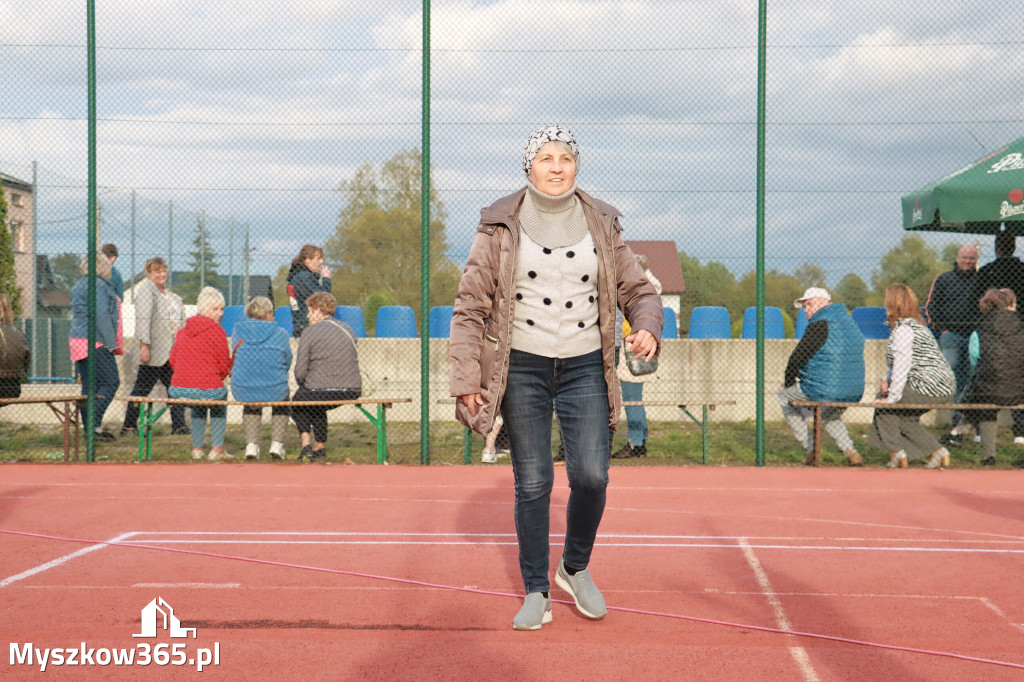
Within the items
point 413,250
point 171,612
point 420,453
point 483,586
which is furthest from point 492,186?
point 171,612

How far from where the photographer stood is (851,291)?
9992mm

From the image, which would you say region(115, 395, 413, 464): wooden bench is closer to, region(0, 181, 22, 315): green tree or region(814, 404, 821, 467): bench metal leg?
region(0, 181, 22, 315): green tree

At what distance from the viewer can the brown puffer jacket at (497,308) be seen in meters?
4.00

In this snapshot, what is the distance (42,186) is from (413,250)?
145 inches

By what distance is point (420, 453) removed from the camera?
391 inches

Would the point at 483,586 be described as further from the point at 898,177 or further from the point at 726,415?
the point at 726,415

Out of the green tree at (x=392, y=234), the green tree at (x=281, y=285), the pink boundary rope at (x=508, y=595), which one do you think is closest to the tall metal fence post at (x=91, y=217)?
the green tree at (x=281, y=285)

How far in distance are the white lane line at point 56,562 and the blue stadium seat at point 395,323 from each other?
574 centimetres

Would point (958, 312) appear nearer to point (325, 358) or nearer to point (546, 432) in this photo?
point (325, 358)

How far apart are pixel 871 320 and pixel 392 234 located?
5256 millimetres

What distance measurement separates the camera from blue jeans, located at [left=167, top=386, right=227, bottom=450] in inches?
380

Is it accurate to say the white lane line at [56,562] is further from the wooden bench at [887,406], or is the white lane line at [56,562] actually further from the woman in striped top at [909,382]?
the woman in striped top at [909,382]

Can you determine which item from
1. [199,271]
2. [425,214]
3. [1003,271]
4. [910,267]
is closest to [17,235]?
[199,271]

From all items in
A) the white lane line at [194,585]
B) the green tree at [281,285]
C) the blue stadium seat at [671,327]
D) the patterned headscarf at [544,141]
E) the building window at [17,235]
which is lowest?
the white lane line at [194,585]
